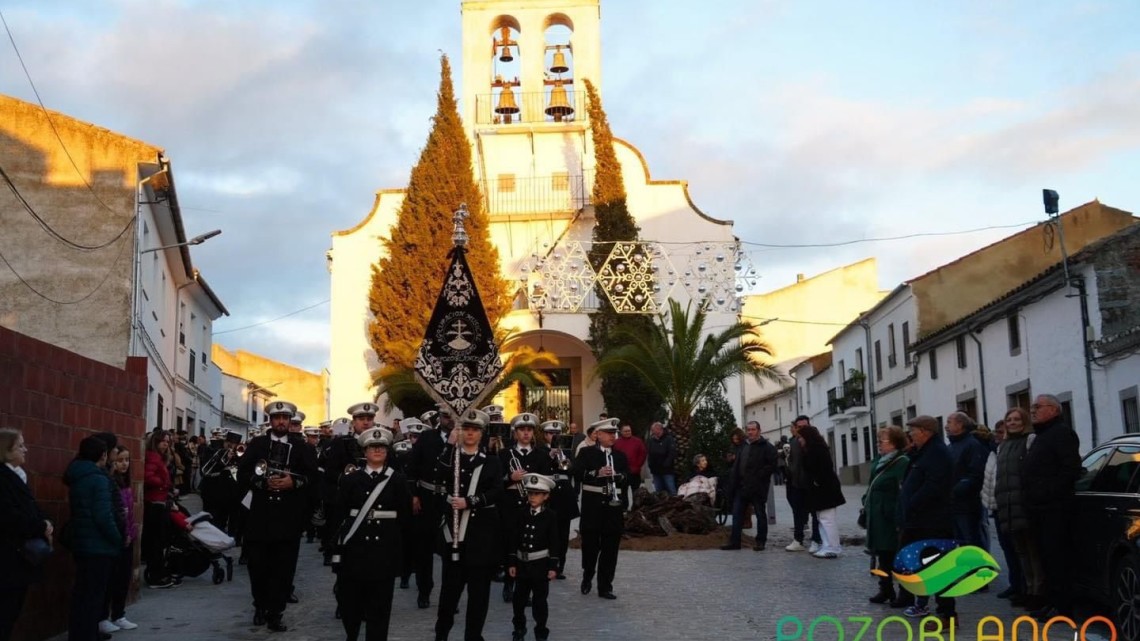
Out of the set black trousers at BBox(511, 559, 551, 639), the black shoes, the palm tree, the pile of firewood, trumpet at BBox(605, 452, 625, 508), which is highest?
the palm tree

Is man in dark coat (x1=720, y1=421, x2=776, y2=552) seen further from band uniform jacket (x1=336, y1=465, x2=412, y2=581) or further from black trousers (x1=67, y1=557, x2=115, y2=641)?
black trousers (x1=67, y1=557, x2=115, y2=641)

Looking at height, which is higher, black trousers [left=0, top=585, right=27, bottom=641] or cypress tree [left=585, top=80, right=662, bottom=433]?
cypress tree [left=585, top=80, right=662, bottom=433]

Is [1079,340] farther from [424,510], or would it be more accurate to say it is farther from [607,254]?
[424,510]

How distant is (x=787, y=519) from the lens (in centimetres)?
2325

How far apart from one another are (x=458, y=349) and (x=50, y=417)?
401 cm

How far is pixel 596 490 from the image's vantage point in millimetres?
12250

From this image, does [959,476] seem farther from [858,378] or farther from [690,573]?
[858,378]

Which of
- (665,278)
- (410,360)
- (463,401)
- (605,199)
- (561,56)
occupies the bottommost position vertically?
(463,401)

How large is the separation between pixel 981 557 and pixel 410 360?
26.4 metres

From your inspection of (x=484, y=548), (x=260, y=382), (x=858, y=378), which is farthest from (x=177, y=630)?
(x=260, y=382)

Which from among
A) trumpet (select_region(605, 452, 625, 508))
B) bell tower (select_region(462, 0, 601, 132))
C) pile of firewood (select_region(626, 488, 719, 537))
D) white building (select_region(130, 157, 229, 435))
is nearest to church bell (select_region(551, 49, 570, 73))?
bell tower (select_region(462, 0, 601, 132))

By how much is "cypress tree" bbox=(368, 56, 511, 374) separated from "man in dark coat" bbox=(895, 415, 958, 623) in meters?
24.5

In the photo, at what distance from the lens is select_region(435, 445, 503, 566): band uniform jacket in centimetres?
919

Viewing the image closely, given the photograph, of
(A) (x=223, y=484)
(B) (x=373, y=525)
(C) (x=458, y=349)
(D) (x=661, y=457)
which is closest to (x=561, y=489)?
(C) (x=458, y=349)
